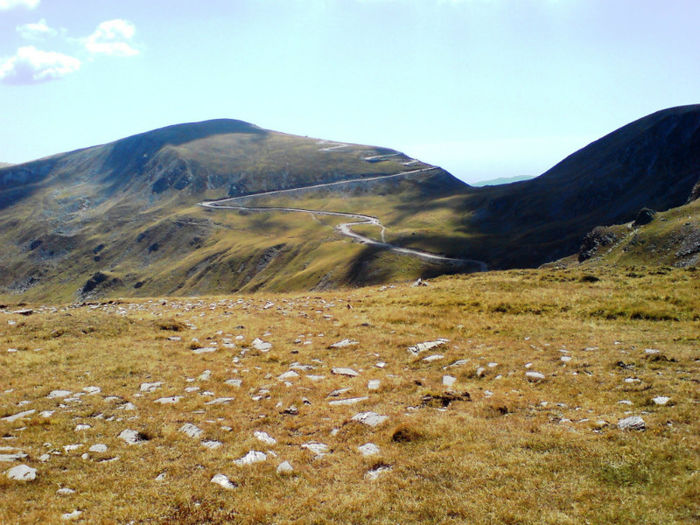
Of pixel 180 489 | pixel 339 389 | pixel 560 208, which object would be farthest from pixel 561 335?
pixel 560 208

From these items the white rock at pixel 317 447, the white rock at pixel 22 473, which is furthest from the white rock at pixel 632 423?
the white rock at pixel 22 473

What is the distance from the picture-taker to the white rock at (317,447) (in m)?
11.0

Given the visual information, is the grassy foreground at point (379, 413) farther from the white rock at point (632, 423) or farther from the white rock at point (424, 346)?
the white rock at point (424, 346)

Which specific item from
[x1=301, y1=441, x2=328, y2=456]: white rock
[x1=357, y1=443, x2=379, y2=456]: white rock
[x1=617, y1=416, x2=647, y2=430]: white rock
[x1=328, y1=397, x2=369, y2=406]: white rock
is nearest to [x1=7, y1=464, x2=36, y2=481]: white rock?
[x1=301, y1=441, x2=328, y2=456]: white rock

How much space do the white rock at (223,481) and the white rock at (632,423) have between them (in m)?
9.48

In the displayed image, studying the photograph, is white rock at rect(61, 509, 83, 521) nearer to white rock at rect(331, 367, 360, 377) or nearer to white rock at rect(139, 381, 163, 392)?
white rock at rect(139, 381, 163, 392)

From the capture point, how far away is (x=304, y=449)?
11172 mm

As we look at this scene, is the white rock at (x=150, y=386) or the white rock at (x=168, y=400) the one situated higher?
the white rock at (x=168, y=400)

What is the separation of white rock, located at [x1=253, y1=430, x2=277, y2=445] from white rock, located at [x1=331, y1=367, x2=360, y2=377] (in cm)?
558

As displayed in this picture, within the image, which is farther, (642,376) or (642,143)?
(642,143)

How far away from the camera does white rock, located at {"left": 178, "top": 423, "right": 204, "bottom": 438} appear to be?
1220 centimetres

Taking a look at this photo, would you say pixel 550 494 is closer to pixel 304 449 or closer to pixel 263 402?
pixel 304 449

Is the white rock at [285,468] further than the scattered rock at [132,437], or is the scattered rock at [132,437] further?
the scattered rock at [132,437]

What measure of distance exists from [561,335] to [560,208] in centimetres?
12795
